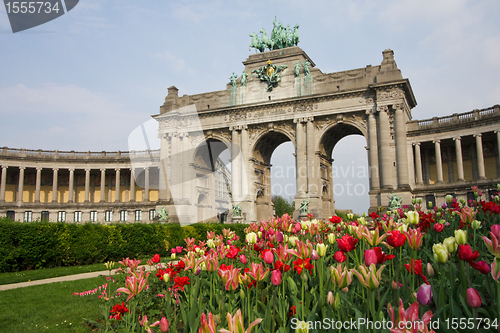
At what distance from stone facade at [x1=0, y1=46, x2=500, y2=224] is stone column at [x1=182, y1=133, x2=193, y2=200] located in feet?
0.44

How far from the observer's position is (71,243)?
21.4 metres

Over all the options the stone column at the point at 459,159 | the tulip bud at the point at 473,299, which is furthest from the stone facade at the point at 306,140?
the tulip bud at the point at 473,299

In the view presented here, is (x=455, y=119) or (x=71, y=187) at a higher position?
(x=455, y=119)

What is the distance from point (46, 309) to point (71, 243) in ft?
40.9

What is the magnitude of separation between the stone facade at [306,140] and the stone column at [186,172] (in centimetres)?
13

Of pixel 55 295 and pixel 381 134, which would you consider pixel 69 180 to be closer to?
pixel 381 134

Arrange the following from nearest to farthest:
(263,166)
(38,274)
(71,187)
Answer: (38,274)
(263,166)
(71,187)

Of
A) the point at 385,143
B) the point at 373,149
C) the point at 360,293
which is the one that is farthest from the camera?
the point at 373,149

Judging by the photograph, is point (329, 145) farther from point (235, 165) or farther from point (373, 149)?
point (235, 165)

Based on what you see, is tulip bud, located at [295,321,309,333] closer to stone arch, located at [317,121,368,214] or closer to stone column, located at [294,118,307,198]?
stone column, located at [294,118,307,198]

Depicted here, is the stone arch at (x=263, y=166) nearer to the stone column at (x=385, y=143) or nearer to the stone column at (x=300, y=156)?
the stone column at (x=300, y=156)

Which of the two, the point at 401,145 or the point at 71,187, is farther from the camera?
the point at 71,187

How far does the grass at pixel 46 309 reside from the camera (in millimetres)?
8312

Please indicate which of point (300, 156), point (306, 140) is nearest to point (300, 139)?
point (306, 140)
